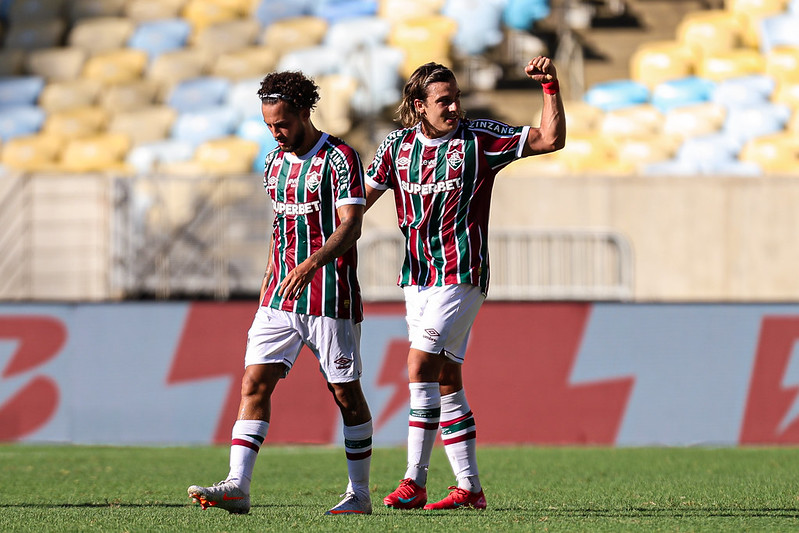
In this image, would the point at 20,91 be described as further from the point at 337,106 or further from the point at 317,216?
the point at 317,216

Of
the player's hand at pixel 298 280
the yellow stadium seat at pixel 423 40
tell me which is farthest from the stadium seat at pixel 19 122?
the player's hand at pixel 298 280

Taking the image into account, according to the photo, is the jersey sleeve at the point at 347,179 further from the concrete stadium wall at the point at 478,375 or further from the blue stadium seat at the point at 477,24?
the blue stadium seat at the point at 477,24

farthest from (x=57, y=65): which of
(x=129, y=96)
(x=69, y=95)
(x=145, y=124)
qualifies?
(x=145, y=124)

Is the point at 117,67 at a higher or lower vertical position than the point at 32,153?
higher

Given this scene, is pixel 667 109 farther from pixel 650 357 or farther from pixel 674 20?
pixel 650 357

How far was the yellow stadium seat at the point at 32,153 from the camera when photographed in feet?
52.0

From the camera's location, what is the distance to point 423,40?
651 inches

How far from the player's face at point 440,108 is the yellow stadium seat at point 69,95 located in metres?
12.5

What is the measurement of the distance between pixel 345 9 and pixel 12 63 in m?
4.81

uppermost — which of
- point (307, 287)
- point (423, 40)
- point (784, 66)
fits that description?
point (423, 40)

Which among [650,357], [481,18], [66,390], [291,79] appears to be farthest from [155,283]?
[291,79]

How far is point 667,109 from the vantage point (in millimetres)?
16375

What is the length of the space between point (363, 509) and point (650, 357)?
17.5 ft

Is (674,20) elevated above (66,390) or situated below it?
above
